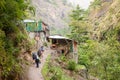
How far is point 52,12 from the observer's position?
383 feet

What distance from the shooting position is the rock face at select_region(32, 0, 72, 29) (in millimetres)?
104938

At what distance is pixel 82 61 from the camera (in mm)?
39625

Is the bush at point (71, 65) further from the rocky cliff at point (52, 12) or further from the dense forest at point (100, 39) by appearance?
the rocky cliff at point (52, 12)

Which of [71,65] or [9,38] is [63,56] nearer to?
[71,65]

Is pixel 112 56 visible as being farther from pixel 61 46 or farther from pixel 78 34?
pixel 78 34

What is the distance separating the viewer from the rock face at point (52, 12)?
105 metres

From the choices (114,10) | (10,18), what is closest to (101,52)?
(10,18)

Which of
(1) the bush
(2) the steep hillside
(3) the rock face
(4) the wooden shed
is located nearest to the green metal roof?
(4) the wooden shed

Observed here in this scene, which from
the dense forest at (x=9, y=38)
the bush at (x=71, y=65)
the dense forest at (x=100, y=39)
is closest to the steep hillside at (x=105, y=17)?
the dense forest at (x=100, y=39)

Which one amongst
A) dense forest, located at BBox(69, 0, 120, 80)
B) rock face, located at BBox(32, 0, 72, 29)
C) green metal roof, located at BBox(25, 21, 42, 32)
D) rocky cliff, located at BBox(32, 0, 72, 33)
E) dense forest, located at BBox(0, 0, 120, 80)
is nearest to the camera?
dense forest, located at BBox(0, 0, 120, 80)

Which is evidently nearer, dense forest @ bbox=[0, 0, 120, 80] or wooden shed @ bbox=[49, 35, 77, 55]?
dense forest @ bbox=[0, 0, 120, 80]

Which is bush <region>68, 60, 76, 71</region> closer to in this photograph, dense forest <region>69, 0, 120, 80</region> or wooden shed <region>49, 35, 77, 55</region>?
dense forest <region>69, 0, 120, 80</region>

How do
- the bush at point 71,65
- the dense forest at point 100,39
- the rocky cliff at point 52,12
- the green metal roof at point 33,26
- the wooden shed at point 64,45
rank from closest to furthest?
the dense forest at point 100,39 → the bush at point 71,65 → the wooden shed at point 64,45 → the green metal roof at point 33,26 → the rocky cliff at point 52,12

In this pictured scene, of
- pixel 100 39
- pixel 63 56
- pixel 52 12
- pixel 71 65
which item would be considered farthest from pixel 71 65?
pixel 52 12
